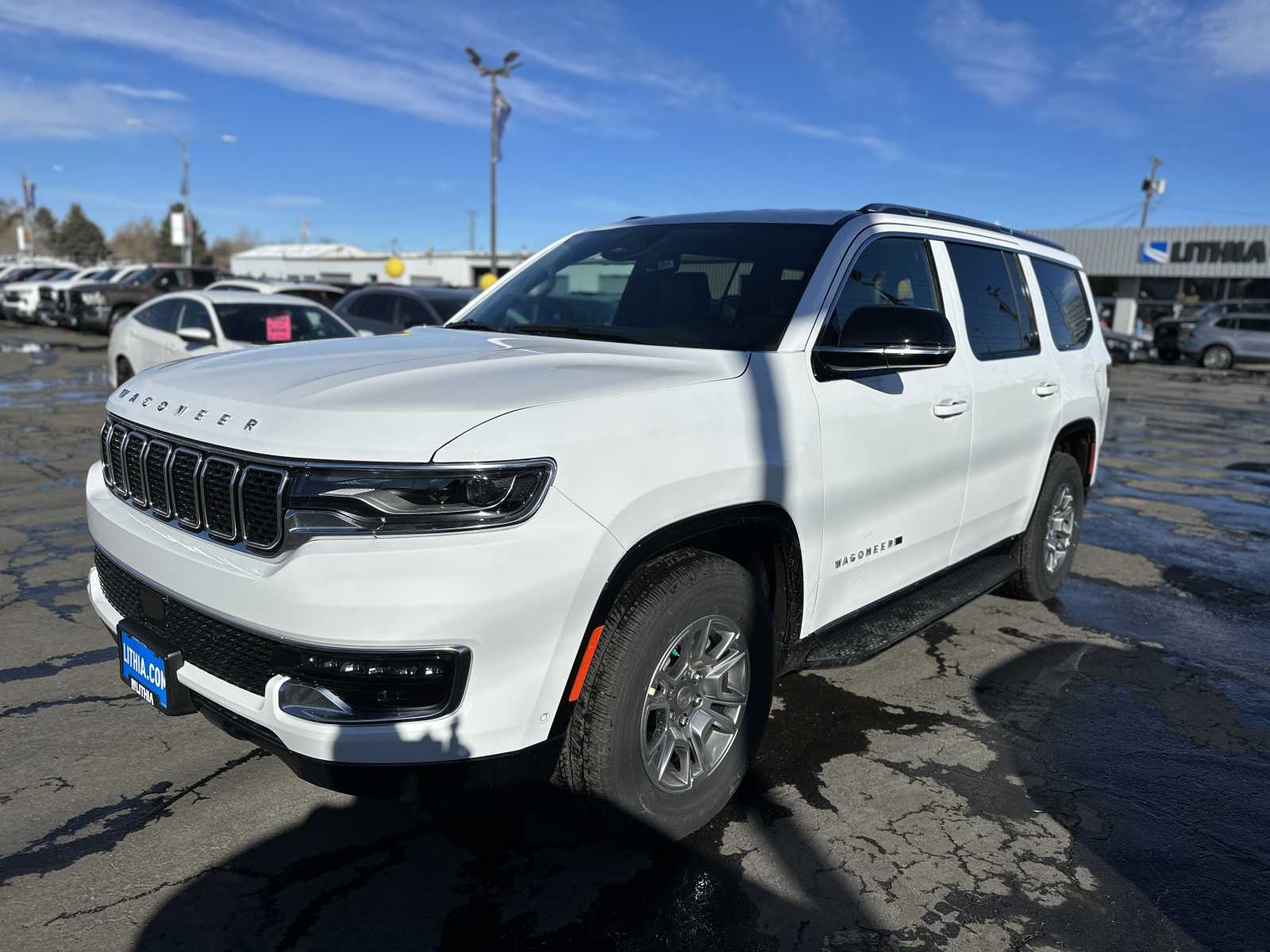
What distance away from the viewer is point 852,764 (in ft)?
11.8

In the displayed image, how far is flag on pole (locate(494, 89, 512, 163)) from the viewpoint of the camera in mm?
28359

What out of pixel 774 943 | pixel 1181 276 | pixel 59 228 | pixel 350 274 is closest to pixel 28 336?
pixel 774 943

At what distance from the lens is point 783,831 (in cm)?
311

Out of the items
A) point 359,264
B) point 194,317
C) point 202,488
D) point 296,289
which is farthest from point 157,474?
point 359,264

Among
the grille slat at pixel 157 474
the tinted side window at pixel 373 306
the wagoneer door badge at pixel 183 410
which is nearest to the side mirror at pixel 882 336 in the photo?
the wagoneer door badge at pixel 183 410

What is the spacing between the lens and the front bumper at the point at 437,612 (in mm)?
2236

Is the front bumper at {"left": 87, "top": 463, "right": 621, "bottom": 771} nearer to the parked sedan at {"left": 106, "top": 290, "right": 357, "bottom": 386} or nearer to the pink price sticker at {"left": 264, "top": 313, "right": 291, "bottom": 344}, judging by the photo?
the parked sedan at {"left": 106, "top": 290, "right": 357, "bottom": 386}

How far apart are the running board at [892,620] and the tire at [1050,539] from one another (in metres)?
0.59

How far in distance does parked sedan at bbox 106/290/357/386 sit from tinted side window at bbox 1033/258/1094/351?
7.98m

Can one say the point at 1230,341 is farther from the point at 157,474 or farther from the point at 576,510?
the point at 157,474

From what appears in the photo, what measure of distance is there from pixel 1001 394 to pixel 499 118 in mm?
26957

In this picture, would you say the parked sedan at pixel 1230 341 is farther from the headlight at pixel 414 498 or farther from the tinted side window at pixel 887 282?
the headlight at pixel 414 498

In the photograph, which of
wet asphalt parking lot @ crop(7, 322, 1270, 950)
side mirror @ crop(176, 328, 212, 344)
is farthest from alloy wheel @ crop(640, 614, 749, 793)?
side mirror @ crop(176, 328, 212, 344)

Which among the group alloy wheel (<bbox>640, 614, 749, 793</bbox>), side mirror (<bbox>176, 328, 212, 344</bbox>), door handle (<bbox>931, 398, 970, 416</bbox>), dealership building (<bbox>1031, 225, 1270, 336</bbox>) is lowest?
alloy wheel (<bbox>640, 614, 749, 793</bbox>)
